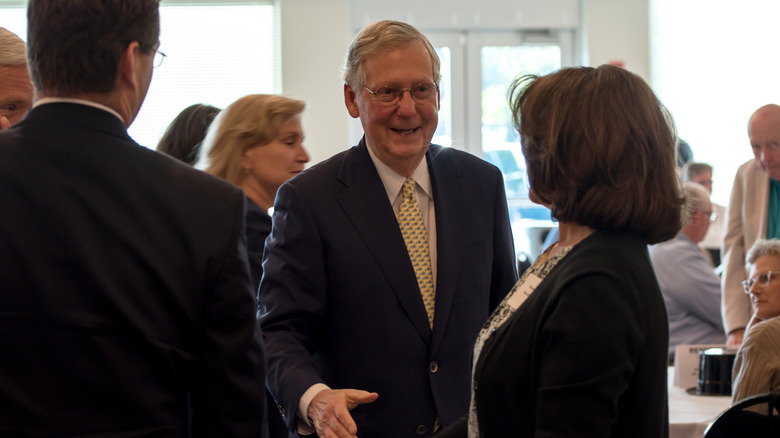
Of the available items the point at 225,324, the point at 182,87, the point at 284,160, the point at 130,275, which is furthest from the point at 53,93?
the point at 182,87

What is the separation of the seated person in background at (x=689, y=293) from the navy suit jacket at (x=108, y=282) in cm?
321

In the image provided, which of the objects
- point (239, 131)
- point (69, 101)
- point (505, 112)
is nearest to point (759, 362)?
point (239, 131)

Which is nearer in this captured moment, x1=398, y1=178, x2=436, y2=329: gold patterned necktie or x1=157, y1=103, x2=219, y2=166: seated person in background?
x1=398, y1=178, x2=436, y2=329: gold patterned necktie

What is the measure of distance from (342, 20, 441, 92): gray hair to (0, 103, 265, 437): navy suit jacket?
0.79 metres

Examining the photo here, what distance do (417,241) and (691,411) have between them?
1465mm

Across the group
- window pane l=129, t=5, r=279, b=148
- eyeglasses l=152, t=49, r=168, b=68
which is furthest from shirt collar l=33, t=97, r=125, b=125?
window pane l=129, t=5, r=279, b=148

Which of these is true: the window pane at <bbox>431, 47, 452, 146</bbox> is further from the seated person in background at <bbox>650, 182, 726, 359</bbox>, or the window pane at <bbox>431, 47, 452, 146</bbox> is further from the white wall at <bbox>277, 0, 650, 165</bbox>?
the seated person in background at <bbox>650, 182, 726, 359</bbox>

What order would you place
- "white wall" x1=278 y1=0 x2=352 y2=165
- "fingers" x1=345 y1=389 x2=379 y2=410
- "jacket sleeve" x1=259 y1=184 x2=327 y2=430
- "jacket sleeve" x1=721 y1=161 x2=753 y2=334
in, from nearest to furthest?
"fingers" x1=345 y1=389 x2=379 y2=410, "jacket sleeve" x1=259 y1=184 x2=327 y2=430, "jacket sleeve" x1=721 y1=161 x2=753 y2=334, "white wall" x1=278 y1=0 x2=352 y2=165

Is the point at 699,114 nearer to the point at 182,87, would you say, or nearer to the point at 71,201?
the point at 182,87

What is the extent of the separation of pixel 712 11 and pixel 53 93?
6855 mm

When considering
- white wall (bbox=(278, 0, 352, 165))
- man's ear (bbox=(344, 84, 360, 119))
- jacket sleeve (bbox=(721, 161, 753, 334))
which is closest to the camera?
man's ear (bbox=(344, 84, 360, 119))

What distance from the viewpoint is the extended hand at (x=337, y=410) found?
1.52 metres

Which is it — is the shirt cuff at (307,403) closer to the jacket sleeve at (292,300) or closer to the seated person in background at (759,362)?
the jacket sleeve at (292,300)

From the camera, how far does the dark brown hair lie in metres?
1.20
